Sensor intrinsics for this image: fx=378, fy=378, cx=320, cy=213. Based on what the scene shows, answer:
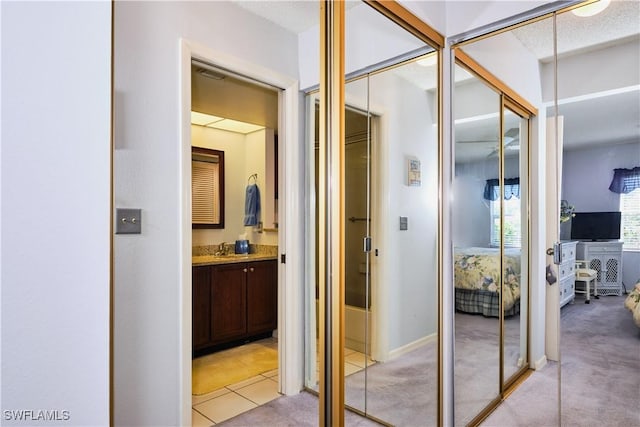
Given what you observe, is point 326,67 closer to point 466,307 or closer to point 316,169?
point 316,169

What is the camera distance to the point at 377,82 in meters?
1.62

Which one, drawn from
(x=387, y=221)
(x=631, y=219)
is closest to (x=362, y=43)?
(x=387, y=221)

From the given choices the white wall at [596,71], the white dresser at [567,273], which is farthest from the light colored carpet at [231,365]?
the white wall at [596,71]

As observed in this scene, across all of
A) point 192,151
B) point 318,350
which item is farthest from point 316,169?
point 318,350

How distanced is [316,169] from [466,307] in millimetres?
1183

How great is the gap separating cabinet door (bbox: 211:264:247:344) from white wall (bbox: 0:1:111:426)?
0.26m

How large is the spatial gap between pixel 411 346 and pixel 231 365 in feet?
3.29

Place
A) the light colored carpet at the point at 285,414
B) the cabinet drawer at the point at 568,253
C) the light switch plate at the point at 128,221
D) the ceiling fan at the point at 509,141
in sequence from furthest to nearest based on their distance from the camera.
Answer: the ceiling fan at the point at 509,141 < the cabinet drawer at the point at 568,253 < the light colored carpet at the point at 285,414 < the light switch plate at the point at 128,221

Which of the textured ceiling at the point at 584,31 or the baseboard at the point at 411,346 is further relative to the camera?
the baseboard at the point at 411,346

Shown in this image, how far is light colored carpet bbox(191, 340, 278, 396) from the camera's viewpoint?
3.22ft

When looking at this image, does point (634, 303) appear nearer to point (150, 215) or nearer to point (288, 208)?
point (288, 208)

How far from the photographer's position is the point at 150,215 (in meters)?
0.93

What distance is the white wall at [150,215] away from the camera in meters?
0.90

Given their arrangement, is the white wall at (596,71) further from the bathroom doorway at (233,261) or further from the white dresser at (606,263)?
the bathroom doorway at (233,261)
